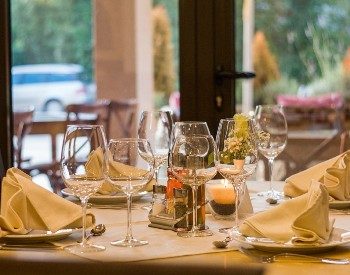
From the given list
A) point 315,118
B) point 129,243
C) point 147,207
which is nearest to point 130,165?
point 129,243

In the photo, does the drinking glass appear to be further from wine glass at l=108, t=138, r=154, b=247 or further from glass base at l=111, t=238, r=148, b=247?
glass base at l=111, t=238, r=148, b=247

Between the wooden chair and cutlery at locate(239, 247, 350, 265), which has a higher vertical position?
cutlery at locate(239, 247, 350, 265)

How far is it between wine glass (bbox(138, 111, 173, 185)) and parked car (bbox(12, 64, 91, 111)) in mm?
1984

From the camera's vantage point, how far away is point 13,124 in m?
4.31

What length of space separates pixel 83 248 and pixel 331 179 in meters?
0.82

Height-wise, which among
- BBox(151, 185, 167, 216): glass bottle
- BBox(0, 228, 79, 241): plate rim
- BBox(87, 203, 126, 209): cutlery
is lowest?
BBox(87, 203, 126, 209): cutlery

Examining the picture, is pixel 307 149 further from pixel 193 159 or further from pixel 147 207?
pixel 193 159

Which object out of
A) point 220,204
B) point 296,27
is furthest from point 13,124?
point 220,204

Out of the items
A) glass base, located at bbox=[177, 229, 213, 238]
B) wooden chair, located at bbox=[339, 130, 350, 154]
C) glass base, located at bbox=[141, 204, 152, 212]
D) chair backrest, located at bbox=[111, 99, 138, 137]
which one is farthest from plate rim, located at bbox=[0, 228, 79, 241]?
wooden chair, located at bbox=[339, 130, 350, 154]

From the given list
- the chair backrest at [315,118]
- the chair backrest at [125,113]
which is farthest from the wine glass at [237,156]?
the chair backrest at [315,118]

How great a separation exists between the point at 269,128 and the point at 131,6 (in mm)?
1886

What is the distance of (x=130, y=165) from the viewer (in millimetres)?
1779

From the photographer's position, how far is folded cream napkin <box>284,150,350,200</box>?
2.23m

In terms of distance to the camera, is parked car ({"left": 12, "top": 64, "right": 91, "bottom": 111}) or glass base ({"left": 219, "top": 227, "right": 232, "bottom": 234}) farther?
parked car ({"left": 12, "top": 64, "right": 91, "bottom": 111})
